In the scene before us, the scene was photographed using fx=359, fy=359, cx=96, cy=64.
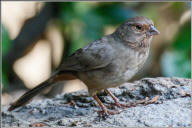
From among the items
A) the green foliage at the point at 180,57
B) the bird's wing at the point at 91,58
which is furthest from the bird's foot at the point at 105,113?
the green foliage at the point at 180,57

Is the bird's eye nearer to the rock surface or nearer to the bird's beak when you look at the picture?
the bird's beak

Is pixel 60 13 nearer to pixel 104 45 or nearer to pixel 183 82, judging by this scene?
pixel 104 45

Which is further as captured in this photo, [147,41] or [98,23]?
[98,23]

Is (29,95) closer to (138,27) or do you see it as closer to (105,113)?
(105,113)

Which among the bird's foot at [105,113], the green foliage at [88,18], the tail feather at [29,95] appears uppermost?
the green foliage at [88,18]

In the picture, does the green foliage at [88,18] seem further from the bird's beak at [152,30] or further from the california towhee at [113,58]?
the bird's beak at [152,30]

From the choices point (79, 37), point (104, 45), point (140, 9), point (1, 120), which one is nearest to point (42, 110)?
point (1, 120)
